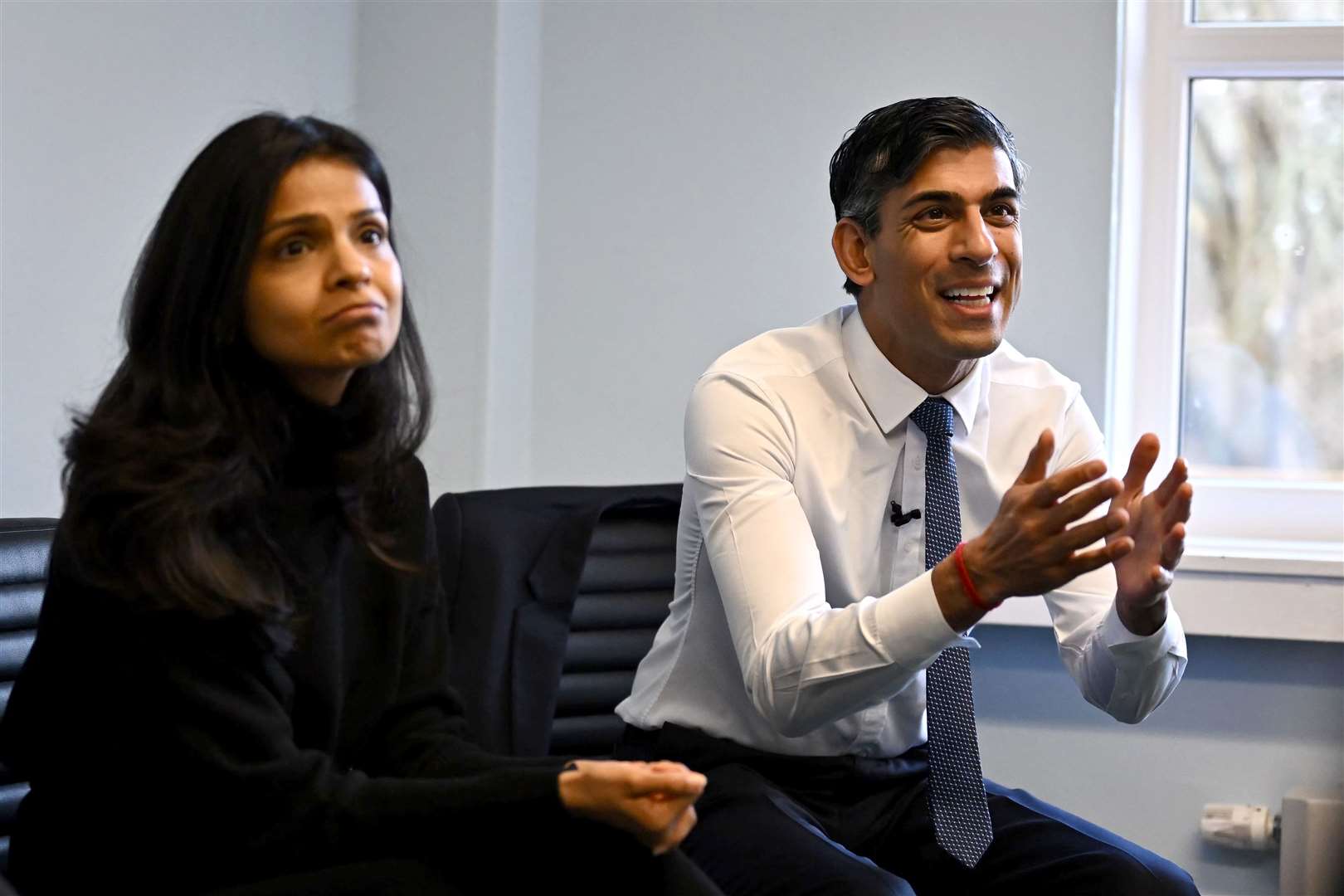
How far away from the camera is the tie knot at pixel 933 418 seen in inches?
68.6

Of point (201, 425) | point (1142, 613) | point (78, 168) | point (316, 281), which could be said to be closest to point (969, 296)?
point (1142, 613)

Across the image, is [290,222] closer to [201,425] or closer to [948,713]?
[201,425]

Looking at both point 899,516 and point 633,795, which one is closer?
point 633,795

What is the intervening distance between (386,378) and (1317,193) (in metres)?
1.88

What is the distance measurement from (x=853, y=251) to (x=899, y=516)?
359 mm

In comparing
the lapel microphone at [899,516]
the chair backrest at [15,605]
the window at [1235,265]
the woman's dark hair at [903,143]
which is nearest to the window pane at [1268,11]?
the window at [1235,265]

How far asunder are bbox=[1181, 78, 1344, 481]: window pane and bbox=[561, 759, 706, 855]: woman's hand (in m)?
1.74

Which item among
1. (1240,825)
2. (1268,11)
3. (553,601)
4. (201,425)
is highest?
(1268,11)

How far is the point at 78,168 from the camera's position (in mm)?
1908

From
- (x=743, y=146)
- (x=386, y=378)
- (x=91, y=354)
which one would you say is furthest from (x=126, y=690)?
(x=743, y=146)

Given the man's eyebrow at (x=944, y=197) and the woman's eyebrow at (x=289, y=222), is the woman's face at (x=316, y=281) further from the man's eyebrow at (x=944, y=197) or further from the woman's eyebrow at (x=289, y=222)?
the man's eyebrow at (x=944, y=197)

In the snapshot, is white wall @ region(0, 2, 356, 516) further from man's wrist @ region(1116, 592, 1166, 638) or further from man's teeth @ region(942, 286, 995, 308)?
man's wrist @ region(1116, 592, 1166, 638)

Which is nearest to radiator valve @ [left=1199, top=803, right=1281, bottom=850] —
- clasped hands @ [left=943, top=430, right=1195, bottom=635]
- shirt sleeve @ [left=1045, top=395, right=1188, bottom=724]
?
shirt sleeve @ [left=1045, top=395, right=1188, bottom=724]

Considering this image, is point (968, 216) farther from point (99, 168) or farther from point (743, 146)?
point (99, 168)
